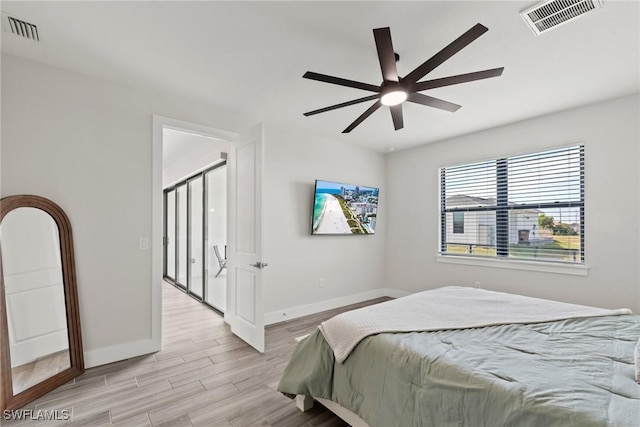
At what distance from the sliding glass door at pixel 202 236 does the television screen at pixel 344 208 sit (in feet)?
5.02

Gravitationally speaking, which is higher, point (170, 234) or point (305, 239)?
point (305, 239)

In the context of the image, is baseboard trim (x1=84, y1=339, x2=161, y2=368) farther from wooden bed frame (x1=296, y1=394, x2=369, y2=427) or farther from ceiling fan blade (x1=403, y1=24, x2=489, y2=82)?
ceiling fan blade (x1=403, y1=24, x2=489, y2=82)

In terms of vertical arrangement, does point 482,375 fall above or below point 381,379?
above

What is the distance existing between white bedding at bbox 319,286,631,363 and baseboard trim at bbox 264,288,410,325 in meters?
1.98

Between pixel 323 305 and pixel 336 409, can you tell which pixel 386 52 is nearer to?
pixel 336 409

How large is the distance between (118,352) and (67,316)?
0.55 m

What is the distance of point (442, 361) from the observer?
54.1 inches

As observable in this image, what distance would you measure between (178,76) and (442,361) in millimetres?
2966

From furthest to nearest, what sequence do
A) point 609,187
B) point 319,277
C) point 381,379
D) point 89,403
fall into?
point 319,277, point 609,187, point 89,403, point 381,379

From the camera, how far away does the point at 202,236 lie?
496cm

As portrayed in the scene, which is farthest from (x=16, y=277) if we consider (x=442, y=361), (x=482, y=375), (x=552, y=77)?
(x=552, y=77)

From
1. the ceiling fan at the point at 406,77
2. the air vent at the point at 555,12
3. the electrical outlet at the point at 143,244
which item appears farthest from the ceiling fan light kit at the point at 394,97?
the electrical outlet at the point at 143,244

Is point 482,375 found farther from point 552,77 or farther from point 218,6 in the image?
point 552,77

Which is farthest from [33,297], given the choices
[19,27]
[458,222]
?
[458,222]
